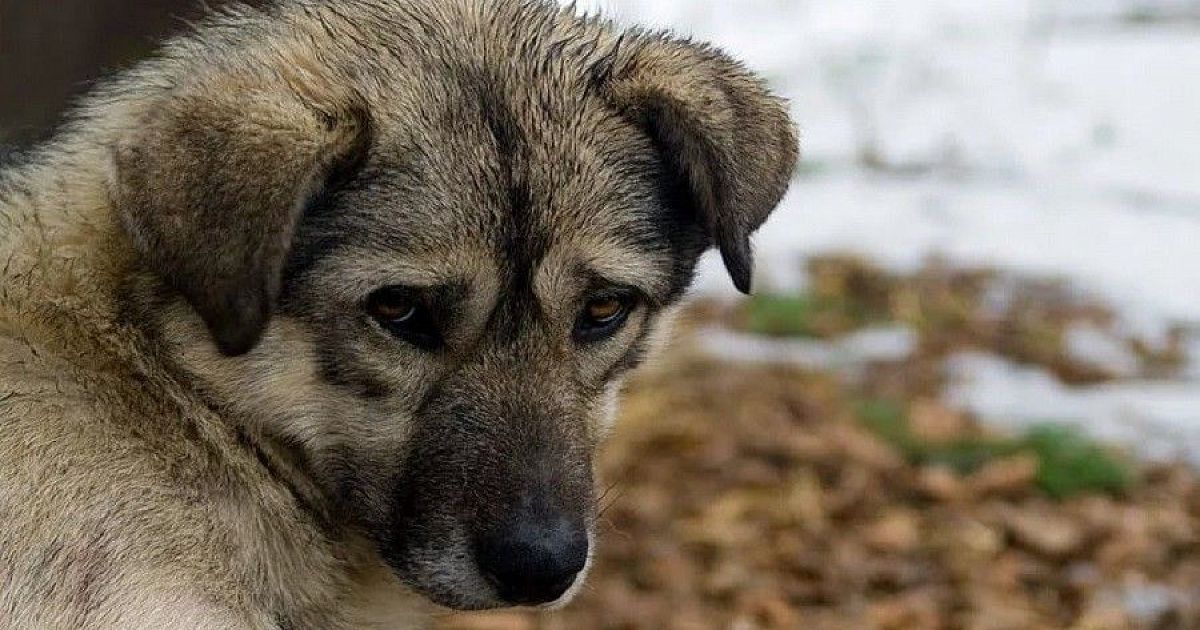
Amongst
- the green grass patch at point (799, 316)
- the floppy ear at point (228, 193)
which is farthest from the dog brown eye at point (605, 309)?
the green grass patch at point (799, 316)

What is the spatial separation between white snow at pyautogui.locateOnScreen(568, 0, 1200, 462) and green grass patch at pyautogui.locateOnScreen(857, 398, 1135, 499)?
30cm

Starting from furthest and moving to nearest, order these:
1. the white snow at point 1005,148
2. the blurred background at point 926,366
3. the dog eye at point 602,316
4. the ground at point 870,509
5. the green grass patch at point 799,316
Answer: the white snow at point 1005,148 < the green grass patch at point 799,316 < the blurred background at point 926,366 < the ground at point 870,509 < the dog eye at point 602,316

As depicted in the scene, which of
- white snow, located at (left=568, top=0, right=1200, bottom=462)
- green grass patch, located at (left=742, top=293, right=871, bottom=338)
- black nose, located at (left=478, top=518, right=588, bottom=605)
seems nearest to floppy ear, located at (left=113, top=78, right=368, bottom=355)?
black nose, located at (left=478, top=518, right=588, bottom=605)

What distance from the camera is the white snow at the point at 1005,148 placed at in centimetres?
915

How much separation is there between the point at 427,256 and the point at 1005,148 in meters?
9.44

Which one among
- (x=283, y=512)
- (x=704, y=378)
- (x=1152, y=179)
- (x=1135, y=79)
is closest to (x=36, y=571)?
(x=283, y=512)

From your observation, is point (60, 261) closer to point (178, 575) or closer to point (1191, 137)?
point (178, 575)

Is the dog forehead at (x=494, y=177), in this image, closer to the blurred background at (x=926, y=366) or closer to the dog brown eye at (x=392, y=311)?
the dog brown eye at (x=392, y=311)

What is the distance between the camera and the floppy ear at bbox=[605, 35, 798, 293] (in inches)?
148

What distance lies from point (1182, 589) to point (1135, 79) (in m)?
7.38

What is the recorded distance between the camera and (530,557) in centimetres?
332

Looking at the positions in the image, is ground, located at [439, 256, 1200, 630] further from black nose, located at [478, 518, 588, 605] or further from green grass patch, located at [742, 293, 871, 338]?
black nose, located at [478, 518, 588, 605]

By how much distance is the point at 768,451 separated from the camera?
23.6 feet

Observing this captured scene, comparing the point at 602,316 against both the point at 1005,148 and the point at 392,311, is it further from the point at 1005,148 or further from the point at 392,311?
the point at 1005,148
